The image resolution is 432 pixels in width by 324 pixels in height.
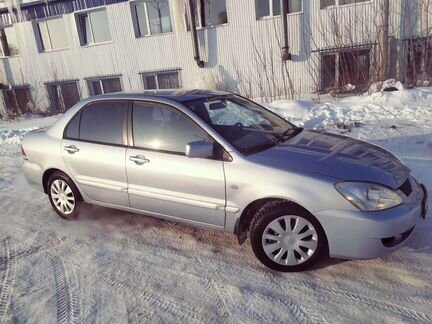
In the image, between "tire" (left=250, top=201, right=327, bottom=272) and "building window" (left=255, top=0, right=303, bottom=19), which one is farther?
"building window" (left=255, top=0, right=303, bottom=19)

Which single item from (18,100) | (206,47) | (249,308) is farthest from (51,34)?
(249,308)

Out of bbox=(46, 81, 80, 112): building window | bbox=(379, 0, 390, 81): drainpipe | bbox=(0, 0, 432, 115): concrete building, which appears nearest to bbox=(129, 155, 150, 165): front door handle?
bbox=(0, 0, 432, 115): concrete building

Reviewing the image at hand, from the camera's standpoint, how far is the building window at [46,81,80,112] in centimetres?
1525

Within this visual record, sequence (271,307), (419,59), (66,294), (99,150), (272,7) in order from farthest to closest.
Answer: (272,7) → (419,59) → (99,150) → (66,294) → (271,307)

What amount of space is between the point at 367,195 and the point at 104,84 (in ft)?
46.4

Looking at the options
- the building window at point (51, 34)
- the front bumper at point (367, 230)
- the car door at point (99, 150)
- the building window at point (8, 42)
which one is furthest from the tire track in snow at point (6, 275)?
the building window at point (8, 42)

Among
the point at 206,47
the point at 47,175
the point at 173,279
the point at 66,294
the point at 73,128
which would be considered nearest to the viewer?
the point at 66,294

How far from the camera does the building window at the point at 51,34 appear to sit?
1453cm

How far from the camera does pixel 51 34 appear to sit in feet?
48.6

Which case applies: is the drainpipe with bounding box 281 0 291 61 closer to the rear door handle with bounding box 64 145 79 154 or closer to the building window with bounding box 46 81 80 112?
the rear door handle with bounding box 64 145 79 154

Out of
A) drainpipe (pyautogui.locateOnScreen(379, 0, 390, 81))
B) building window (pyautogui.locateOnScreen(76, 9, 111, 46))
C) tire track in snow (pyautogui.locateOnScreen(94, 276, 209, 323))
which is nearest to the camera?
tire track in snow (pyautogui.locateOnScreen(94, 276, 209, 323))

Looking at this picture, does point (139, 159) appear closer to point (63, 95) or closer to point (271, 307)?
point (271, 307)

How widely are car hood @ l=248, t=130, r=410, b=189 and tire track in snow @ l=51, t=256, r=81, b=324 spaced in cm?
187

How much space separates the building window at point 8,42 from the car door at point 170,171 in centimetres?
1586
